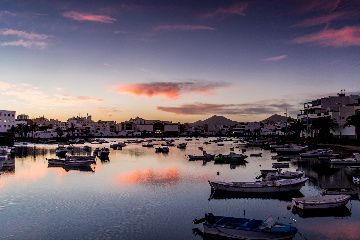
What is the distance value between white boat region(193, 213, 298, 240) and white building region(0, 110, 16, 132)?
554 feet

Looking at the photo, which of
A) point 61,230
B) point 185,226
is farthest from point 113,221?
point 185,226

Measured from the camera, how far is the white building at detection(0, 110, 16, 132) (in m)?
159

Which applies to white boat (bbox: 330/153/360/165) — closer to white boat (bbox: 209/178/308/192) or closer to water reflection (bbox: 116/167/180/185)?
white boat (bbox: 209/178/308/192)

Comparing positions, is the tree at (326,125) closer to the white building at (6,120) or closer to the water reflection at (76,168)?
the water reflection at (76,168)

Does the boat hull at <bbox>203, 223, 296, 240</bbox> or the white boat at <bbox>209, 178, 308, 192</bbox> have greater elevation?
the white boat at <bbox>209, 178, 308, 192</bbox>

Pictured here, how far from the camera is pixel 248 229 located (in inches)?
739

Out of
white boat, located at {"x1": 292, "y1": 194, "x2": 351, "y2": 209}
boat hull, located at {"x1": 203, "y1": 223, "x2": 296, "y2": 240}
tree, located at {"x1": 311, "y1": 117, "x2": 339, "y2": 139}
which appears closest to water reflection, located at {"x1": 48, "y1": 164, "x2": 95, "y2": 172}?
white boat, located at {"x1": 292, "y1": 194, "x2": 351, "y2": 209}

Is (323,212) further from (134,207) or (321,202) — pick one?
(134,207)

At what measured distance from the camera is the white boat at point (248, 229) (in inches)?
733

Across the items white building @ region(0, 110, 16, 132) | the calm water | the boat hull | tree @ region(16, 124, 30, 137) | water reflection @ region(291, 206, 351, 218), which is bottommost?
the calm water

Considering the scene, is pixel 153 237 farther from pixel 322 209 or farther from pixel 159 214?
pixel 322 209

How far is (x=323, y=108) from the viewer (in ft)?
392

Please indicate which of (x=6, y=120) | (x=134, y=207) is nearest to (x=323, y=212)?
(x=134, y=207)

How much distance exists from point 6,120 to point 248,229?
17277 centimetres
